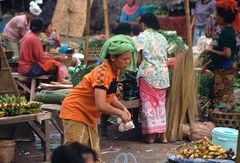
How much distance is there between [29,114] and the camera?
7.50m

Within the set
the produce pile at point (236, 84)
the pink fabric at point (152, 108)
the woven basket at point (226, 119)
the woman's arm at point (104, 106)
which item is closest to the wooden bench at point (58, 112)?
the pink fabric at point (152, 108)

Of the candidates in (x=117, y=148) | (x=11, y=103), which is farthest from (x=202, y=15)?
(x=11, y=103)

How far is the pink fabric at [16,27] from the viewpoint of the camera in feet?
44.4

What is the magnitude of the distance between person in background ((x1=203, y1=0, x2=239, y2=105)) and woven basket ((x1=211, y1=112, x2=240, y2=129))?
594 mm

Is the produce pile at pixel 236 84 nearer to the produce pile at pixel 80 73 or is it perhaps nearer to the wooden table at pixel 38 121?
the produce pile at pixel 80 73

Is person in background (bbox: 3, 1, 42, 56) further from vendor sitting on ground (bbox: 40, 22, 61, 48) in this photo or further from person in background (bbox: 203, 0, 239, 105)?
person in background (bbox: 203, 0, 239, 105)

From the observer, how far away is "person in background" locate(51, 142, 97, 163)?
11.7 ft

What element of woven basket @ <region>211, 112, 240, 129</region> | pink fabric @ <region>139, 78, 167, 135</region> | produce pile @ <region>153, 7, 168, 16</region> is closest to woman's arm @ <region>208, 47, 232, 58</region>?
woven basket @ <region>211, 112, 240, 129</region>

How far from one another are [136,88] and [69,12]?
33.7ft

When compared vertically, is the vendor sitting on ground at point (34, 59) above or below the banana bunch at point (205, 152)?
above

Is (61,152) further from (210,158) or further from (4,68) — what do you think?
(4,68)

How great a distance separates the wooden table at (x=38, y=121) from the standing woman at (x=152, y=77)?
1692 millimetres

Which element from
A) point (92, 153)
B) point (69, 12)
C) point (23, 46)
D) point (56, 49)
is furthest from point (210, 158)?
point (69, 12)

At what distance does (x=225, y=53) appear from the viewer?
32.0ft
